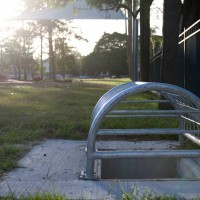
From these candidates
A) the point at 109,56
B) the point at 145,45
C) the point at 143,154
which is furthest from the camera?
the point at 109,56

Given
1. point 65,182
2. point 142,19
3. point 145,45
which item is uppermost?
point 142,19

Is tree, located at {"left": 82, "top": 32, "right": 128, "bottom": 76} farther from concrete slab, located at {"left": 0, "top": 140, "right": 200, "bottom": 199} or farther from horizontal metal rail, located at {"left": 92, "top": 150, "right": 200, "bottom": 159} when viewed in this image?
horizontal metal rail, located at {"left": 92, "top": 150, "right": 200, "bottom": 159}

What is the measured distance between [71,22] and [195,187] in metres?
39.1

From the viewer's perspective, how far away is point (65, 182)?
410 centimetres

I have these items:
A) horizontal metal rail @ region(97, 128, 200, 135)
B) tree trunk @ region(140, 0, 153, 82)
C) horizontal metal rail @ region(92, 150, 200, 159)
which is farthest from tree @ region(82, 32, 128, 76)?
horizontal metal rail @ region(92, 150, 200, 159)

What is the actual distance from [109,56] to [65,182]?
97505 millimetres

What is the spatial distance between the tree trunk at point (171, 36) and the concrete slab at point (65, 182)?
15.6ft

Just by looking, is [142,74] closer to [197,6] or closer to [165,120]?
[197,6]

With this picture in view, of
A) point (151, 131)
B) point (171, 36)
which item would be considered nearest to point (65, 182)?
point (151, 131)

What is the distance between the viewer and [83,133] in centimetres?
743

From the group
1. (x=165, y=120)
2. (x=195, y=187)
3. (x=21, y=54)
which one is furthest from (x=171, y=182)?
(x=21, y=54)

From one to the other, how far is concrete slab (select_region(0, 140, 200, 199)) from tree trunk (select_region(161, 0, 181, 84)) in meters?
4.76

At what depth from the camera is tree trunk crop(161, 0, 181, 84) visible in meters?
9.68

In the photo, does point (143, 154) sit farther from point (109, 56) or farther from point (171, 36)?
point (109, 56)
